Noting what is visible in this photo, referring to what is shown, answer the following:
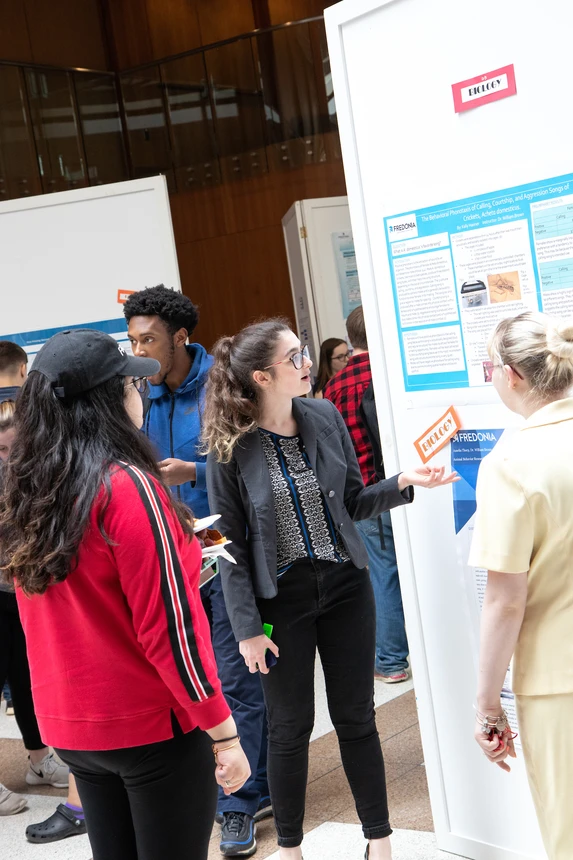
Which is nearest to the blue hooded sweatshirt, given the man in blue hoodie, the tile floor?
the man in blue hoodie

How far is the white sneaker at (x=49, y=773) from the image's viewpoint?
147 inches

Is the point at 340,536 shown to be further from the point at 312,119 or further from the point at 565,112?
the point at 312,119

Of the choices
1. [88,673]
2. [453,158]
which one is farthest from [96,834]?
[453,158]

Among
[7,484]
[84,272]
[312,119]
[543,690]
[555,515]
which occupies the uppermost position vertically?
[312,119]

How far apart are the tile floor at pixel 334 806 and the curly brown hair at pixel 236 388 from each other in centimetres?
131

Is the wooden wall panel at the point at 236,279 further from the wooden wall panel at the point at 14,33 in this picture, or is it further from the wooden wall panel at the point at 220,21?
the wooden wall panel at the point at 14,33

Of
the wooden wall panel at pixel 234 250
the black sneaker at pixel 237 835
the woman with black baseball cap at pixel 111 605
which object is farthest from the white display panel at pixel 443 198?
the wooden wall panel at pixel 234 250

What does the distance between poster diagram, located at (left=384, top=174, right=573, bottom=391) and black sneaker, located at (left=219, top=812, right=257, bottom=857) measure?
1484 mm

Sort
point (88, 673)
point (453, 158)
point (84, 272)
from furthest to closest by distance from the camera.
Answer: point (84, 272)
point (453, 158)
point (88, 673)

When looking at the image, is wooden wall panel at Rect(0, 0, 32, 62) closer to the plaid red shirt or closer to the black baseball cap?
the plaid red shirt

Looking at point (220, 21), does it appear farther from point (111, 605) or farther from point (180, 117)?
point (111, 605)

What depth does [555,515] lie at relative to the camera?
1.74 meters

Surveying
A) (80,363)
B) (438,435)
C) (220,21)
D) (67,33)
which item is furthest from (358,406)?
(67,33)

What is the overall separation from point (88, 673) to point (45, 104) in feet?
22.7
